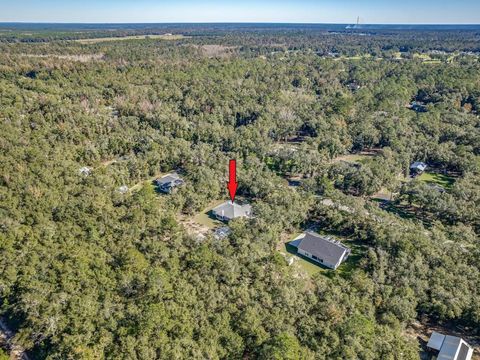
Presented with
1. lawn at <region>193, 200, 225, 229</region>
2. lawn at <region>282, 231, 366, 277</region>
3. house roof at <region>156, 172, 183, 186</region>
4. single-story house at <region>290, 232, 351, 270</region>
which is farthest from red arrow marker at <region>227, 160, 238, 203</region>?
single-story house at <region>290, 232, 351, 270</region>

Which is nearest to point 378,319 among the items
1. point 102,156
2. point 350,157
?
point 350,157

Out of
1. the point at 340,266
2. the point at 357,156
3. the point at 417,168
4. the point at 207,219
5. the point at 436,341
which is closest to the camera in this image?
the point at 436,341

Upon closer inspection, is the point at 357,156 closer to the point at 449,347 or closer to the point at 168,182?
the point at 168,182

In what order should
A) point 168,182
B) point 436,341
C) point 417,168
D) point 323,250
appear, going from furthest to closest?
point 417,168 → point 168,182 → point 323,250 → point 436,341

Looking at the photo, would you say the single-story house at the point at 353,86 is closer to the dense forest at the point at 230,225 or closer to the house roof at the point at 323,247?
the dense forest at the point at 230,225

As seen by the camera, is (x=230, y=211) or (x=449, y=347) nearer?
(x=449, y=347)

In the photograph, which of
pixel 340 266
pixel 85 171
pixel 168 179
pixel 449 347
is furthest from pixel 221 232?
pixel 449 347
